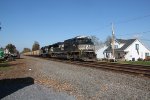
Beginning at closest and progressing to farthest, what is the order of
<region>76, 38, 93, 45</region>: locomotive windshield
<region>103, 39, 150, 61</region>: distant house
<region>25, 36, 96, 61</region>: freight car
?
<region>25, 36, 96, 61</region>: freight car < <region>76, 38, 93, 45</region>: locomotive windshield < <region>103, 39, 150, 61</region>: distant house

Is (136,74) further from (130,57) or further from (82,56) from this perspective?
(130,57)

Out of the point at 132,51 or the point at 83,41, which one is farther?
the point at 132,51

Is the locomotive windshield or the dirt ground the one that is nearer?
the dirt ground

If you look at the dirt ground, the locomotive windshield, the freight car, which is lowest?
the dirt ground

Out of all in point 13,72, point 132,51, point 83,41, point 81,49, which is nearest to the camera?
point 13,72

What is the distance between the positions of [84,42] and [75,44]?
155cm

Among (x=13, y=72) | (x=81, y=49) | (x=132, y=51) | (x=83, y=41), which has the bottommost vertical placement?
(x=13, y=72)

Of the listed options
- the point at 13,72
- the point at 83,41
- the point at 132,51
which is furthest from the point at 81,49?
the point at 132,51

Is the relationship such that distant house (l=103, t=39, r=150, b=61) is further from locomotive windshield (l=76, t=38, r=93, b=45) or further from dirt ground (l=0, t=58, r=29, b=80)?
dirt ground (l=0, t=58, r=29, b=80)

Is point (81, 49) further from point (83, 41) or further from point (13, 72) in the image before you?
point (13, 72)

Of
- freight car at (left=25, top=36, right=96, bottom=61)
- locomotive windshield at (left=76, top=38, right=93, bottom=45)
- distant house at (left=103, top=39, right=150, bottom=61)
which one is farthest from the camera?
distant house at (left=103, top=39, right=150, bottom=61)

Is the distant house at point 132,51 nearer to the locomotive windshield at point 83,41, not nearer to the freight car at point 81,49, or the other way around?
the freight car at point 81,49

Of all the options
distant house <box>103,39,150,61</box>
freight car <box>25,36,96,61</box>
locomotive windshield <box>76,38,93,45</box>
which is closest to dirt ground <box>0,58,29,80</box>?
freight car <box>25,36,96,61</box>

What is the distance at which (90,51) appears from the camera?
112 feet
